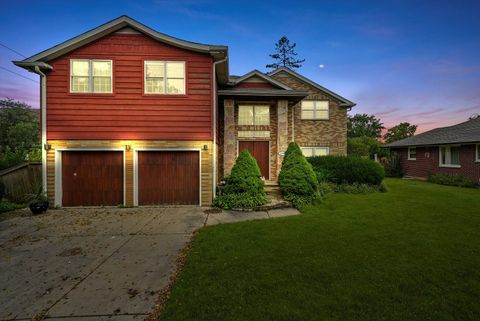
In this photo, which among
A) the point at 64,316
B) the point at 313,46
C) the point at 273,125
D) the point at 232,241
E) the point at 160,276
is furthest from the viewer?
the point at 313,46

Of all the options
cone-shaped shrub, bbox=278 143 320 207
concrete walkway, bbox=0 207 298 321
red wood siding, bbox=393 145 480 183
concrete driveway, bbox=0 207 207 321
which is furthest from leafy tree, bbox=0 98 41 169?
red wood siding, bbox=393 145 480 183

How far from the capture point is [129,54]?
28.6ft

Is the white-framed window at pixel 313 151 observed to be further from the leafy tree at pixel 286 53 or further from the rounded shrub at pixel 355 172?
the leafy tree at pixel 286 53

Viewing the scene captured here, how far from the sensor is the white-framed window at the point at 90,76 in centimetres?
862

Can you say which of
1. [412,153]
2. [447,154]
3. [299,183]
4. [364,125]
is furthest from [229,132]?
[364,125]

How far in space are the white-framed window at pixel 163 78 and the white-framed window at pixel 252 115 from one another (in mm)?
4707

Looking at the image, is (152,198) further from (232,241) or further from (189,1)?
(189,1)

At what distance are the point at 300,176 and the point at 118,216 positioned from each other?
7.11 m

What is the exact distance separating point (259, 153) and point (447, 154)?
14.4m

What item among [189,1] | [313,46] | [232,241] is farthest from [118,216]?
[313,46]

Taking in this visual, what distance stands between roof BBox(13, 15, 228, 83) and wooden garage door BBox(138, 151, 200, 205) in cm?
424

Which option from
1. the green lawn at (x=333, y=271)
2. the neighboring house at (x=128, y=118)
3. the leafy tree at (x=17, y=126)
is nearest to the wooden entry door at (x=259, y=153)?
the neighboring house at (x=128, y=118)

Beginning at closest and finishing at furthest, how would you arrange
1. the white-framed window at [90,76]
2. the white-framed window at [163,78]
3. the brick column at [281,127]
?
the white-framed window at [90,76], the white-framed window at [163,78], the brick column at [281,127]

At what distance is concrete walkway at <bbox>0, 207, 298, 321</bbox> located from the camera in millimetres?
2949
